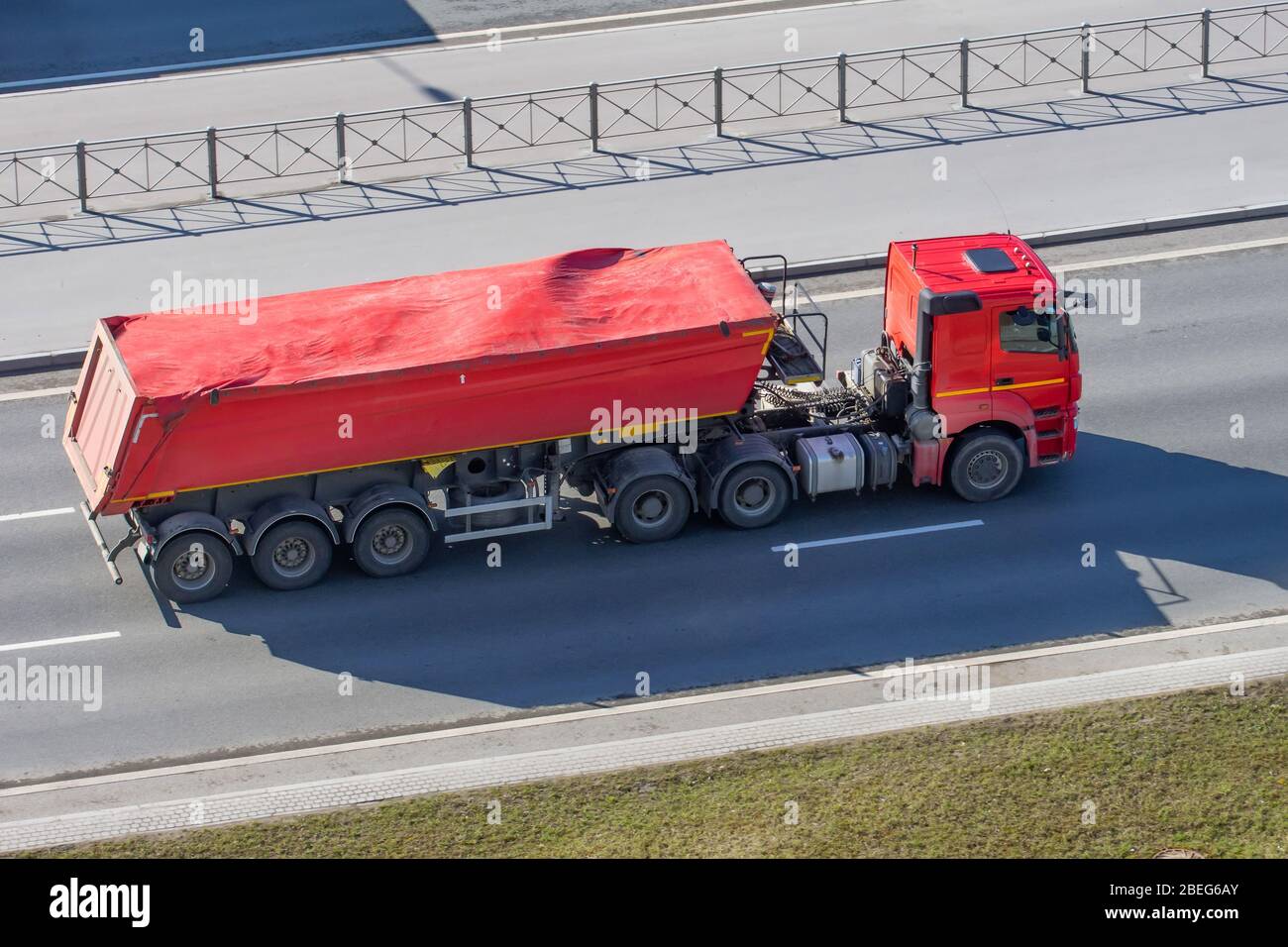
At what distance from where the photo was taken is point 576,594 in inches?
804

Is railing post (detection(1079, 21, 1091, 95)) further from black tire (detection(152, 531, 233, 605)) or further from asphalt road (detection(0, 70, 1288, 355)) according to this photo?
black tire (detection(152, 531, 233, 605))

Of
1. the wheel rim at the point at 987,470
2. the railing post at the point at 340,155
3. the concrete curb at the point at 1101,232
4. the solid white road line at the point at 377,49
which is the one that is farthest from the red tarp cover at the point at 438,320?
the solid white road line at the point at 377,49

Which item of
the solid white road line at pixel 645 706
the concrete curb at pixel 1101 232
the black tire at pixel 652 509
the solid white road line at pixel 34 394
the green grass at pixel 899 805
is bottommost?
the green grass at pixel 899 805

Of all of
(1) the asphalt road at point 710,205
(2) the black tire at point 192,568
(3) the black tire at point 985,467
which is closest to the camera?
(2) the black tire at point 192,568

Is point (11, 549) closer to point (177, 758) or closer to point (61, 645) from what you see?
Result: point (61, 645)

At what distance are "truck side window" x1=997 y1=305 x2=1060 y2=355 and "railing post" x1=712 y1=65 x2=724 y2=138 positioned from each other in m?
12.0

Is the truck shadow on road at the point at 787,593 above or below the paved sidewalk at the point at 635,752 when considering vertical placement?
above

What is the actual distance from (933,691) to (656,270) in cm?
653

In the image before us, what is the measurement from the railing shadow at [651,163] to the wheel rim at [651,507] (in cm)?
1083

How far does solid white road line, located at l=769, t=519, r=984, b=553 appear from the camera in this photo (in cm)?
2120

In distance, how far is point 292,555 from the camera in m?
20.4

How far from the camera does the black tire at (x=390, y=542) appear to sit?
20344 millimetres

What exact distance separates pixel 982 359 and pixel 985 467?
1462 mm

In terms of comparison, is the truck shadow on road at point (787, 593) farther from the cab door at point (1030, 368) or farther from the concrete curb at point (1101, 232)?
the concrete curb at point (1101, 232)
